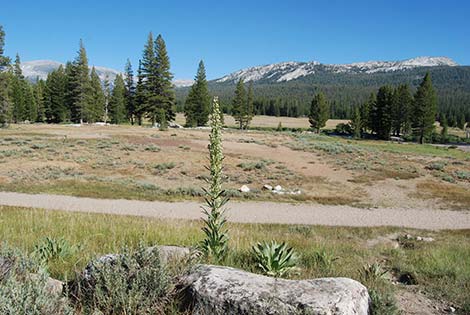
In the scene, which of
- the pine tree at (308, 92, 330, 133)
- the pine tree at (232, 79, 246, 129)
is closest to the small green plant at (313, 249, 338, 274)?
the pine tree at (232, 79, 246, 129)

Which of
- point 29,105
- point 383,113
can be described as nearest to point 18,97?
point 29,105

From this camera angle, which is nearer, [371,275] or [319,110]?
[371,275]

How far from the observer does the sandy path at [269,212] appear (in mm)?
15211

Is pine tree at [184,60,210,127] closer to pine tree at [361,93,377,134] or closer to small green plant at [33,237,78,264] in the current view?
pine tree at [361,93,377,134]

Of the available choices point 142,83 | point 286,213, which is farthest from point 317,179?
point 142,83

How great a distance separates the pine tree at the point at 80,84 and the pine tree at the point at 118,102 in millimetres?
12576

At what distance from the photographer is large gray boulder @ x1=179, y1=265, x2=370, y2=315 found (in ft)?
9.71

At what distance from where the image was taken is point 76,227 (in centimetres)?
793

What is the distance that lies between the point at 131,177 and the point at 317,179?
13.6m

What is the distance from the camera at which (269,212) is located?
16.7m

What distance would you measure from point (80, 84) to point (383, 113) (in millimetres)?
63850

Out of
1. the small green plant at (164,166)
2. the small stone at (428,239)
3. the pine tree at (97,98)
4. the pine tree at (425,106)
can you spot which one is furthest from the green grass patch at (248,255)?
the pine tree at (97,98)

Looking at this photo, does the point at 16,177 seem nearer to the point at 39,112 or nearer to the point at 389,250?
the point at 389,250

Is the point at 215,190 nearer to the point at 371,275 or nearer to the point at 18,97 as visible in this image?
the point at 371,275
